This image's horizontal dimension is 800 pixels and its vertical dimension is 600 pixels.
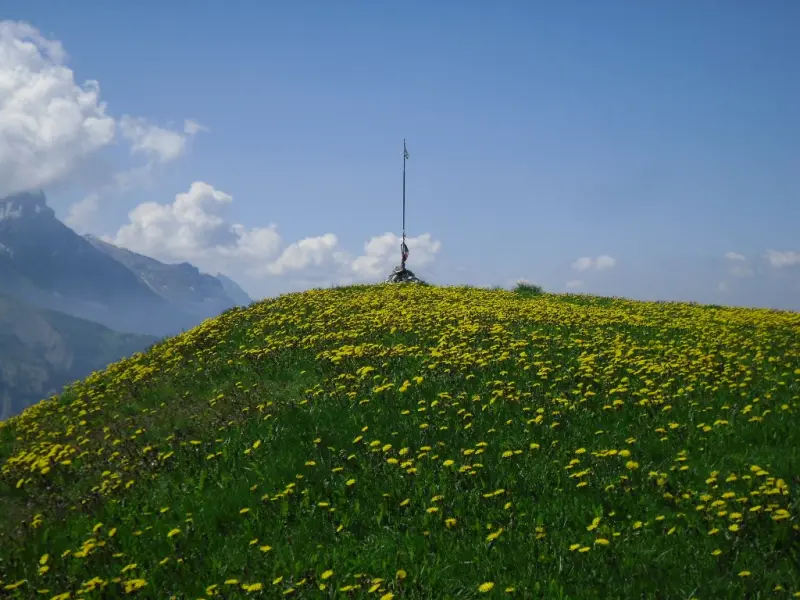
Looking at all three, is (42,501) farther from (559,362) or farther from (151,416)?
(559,362)

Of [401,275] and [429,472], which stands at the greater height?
[401,275]

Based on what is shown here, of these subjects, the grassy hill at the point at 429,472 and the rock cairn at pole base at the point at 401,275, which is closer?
the grassy hill at the point at 429,472

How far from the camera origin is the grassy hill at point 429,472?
6.50 metres

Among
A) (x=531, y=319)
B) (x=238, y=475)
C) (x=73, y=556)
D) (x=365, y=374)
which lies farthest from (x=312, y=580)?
(x=531, y=319)

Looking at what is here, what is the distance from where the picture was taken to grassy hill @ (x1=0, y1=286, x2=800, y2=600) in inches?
256

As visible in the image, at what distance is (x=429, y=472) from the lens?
8.39 meters

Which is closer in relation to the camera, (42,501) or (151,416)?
(42,501)

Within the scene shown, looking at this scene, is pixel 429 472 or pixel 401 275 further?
pixel 401 275

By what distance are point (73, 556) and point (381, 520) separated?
4.00m

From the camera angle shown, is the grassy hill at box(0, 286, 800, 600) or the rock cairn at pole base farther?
the rock cairn at pole base

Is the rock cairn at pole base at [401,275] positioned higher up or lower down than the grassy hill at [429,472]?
higher up

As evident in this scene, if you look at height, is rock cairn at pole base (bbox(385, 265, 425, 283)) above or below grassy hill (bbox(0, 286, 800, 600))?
above

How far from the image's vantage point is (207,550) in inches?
300

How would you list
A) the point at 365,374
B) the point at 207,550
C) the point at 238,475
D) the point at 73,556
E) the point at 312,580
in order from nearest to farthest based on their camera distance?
the point at 312,580 < the point at 207,550 < the point at 73,556 < the point at 238,475 < the point at 365,374
